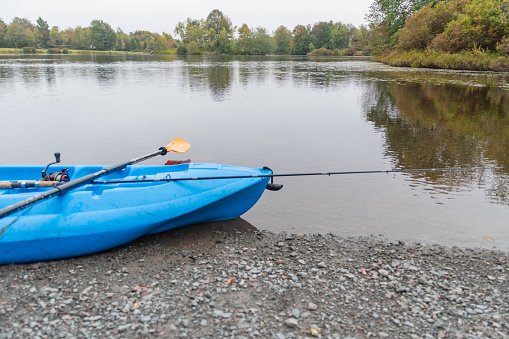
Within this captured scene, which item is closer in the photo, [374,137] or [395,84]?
[374,137]

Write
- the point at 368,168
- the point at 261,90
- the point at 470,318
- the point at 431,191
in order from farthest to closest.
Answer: the point at 261,90, the point at 368,168, the point at 431,191, the point at 470,318

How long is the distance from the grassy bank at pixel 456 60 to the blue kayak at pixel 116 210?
121ft

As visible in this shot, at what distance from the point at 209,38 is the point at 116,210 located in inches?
5121

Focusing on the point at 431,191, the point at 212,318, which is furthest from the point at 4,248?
the point at 431,191

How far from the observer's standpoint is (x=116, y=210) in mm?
5609

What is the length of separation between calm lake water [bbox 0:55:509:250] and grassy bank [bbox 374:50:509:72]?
45.9 ft

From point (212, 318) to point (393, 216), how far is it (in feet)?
13.6

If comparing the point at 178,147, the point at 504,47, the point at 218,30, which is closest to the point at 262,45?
the point at 218,30

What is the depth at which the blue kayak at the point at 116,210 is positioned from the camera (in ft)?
17.2

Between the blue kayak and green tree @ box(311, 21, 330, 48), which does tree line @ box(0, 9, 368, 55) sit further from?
the blue kayak

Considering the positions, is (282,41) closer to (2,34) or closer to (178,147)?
(2,34)

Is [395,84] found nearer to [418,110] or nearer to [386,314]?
[418,110]

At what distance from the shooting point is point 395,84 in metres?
26.4

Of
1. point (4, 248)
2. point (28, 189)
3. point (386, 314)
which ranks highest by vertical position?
point (28, 189)
